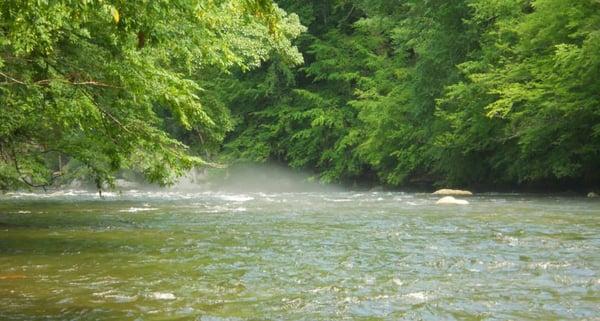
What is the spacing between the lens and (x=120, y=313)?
683 centimetres

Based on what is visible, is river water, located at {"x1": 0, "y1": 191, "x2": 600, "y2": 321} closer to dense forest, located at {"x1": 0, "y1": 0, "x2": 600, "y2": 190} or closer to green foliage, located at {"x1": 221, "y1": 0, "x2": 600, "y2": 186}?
dense forest, located at {"x1": 0, "y1": 0, "x2": 600, "y2": 190}

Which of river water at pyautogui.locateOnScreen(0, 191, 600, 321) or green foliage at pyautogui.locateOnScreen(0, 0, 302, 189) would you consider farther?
green foliage at pyautogui.locateOnScreen(0, 0, 302, 189)

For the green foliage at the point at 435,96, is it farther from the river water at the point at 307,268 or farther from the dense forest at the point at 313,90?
the river water at the point at 307,268

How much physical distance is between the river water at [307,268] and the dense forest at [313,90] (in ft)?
5.30

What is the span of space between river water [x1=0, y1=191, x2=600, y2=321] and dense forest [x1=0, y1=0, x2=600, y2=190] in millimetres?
1616

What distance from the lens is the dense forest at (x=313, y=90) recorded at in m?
9.52

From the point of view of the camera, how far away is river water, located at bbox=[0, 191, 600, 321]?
Result: 703cm

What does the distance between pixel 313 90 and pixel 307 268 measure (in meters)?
31.2

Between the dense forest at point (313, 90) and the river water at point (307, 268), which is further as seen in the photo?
the dense forest at point (313, 90)

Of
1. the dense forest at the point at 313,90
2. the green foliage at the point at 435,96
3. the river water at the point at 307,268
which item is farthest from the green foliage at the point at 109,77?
the green foliage at the point at 435,96

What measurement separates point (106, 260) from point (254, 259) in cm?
209

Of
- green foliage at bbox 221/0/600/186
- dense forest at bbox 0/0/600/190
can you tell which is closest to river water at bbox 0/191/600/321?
dense forest at bbox 0/0/600/190

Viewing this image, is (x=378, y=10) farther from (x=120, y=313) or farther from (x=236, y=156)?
(x=120, y=313)

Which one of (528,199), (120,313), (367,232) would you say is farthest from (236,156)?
(120,313)
